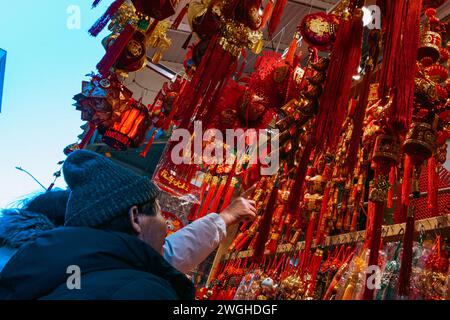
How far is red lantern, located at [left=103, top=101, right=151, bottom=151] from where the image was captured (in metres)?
3.17

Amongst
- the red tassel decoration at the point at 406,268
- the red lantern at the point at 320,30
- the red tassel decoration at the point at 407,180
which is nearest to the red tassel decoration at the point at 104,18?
the red lantern at the point at 320,30

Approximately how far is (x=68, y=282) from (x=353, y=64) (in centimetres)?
103

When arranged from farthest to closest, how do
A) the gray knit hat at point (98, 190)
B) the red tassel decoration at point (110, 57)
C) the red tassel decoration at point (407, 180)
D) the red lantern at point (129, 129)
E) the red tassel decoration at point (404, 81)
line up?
the red lantern at point (129, 129), the red tassel decoration at point (110, 57), the red tassel decoration at point (407, 180), the red tassel decoration at point (404, 81), the gray knit hat at point (98, 190)

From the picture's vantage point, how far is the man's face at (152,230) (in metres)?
0.71

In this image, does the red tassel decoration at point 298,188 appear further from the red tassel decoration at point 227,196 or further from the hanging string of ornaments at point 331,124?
the red tassel decoration at point 227,196

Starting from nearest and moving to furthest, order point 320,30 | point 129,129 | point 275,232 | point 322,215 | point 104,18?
point 320,30 → point 322,215 → point 104,18 → point 275,232 → point 129,129

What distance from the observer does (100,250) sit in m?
0.58

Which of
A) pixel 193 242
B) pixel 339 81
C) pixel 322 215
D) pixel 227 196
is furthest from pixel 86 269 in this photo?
pixel 227 196

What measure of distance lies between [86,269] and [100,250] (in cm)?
3

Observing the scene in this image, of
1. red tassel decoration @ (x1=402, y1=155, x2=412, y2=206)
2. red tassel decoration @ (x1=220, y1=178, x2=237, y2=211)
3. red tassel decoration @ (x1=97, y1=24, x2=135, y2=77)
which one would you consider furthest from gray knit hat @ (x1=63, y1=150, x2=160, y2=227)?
red tassel decoration @ (x1=220, y1=178, x2=237, y2=211)

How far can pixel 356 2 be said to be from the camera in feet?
4.77

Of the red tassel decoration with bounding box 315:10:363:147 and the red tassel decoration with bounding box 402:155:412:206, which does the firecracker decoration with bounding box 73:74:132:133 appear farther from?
the red tassel decoration with bounding box 402:155:412:206

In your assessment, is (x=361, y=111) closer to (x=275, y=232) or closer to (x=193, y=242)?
(x=193, y=242)

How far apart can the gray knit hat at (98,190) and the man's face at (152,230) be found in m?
0.03
